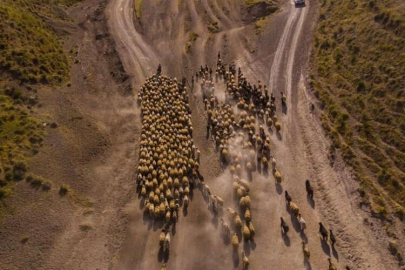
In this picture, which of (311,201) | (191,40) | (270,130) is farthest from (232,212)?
(191,40)

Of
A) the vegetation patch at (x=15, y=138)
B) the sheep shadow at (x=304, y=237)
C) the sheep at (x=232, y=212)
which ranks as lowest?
the sheep shadow at (x=304, y=237)

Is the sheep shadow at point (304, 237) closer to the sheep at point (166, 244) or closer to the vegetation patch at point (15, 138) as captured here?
the sheep at point (166, 244)

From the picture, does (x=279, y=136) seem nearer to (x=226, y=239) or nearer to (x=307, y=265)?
(x=226, y=239)

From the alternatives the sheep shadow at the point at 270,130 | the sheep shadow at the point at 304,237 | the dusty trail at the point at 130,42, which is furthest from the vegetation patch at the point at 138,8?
the sheep shadow at the point at 304,237

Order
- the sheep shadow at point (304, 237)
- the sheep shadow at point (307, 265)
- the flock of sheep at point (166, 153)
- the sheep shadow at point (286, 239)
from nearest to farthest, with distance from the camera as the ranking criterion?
1. the sheep shadow at point (307, 265)
2. the sheep shadow at point (286, 239)
3. the sheep shadow at point (304, 237)
4. the flock of sheep at point (166, 153)

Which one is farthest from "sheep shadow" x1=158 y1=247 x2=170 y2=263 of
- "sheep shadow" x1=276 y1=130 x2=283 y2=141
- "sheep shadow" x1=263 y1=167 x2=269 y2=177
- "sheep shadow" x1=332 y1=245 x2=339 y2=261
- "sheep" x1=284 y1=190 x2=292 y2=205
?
"sheep shadow" x1=276 y1=130 x2=283 y2=141

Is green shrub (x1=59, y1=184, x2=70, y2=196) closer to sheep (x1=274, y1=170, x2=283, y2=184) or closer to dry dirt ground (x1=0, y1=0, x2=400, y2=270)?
dry dirt ground (x1=0, y1=0, x2=400, y2=270)
